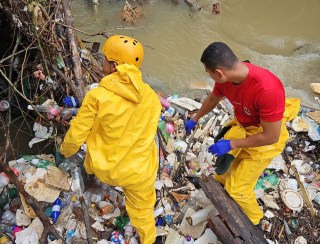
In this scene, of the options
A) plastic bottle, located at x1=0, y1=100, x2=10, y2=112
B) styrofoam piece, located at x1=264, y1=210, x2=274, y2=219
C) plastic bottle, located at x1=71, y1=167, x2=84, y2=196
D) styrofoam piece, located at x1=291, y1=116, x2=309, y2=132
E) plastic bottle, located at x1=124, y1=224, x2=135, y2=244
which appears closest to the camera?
plastic bottle, located at x1=124, y1=224, x2=135, y2=244

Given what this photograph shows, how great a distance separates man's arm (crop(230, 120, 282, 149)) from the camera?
2.53m

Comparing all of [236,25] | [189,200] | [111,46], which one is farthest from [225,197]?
[236,25]

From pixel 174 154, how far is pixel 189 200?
0.63 m

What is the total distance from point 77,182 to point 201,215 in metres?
1.26

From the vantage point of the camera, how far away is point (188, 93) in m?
5.22

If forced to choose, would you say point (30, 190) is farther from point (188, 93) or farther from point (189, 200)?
point (188, 93)

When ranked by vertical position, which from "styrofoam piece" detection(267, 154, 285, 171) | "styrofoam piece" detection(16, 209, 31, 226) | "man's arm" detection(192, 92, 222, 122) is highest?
"man's arm" detection(192, 92, 222, 122)

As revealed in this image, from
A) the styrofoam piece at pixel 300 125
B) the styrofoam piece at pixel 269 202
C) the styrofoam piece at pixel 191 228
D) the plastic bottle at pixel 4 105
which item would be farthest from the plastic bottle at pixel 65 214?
the styrofoam piece at pixel 300 125

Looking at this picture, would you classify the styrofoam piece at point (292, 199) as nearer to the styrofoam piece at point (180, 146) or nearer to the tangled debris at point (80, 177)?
the tangled debris at point (80, 177)

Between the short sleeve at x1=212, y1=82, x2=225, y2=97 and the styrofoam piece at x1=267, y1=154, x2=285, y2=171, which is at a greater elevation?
the short sleeve at x1=212, y1=82, x2=225, y2=97

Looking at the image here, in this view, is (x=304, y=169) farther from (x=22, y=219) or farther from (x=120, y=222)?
(x=22, y=219)

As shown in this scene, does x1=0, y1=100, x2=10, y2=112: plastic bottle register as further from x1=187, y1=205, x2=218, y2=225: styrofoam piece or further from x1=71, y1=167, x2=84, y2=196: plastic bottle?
x1=187, y1=205, x2=218, y2=225: styrofoam piece

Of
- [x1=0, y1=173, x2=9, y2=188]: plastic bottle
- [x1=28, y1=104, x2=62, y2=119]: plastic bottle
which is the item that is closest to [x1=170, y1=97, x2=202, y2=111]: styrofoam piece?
[x1=28, y1=104, x2=62, y2=119]: plastic bottle

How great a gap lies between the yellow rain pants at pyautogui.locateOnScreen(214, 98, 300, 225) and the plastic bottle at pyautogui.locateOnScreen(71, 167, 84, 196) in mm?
1405
